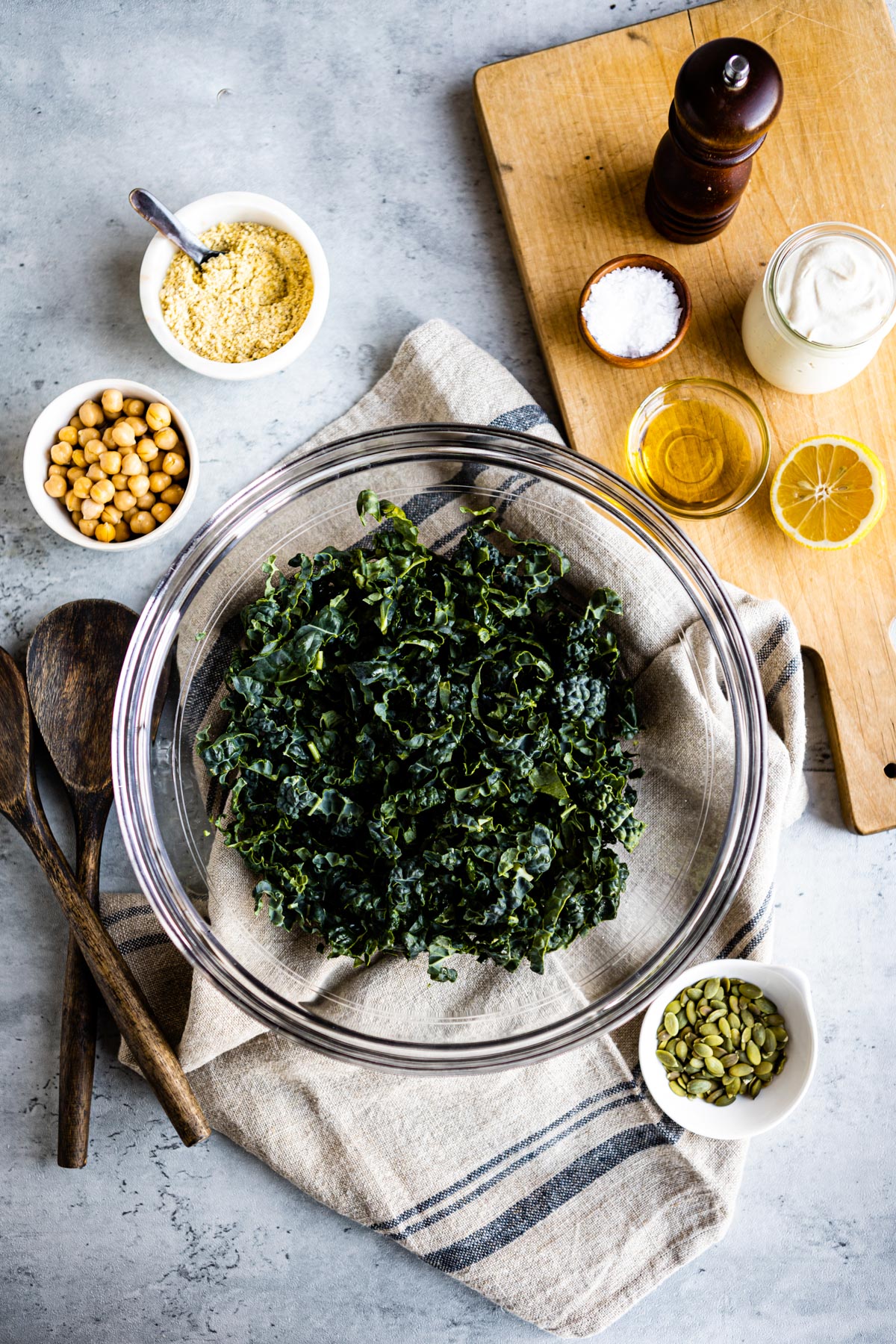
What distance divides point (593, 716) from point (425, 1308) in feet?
5.26

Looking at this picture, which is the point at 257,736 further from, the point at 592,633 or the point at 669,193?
the point at 669,193

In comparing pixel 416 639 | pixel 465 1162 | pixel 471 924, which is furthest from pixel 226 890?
pixel 465 1162

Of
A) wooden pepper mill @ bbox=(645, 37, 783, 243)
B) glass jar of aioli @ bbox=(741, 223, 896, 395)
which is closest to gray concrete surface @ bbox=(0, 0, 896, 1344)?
wooden pepper mill @ bbox=(645, 37, 783, 243)

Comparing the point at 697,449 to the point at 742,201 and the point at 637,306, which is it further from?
the point at 742,201

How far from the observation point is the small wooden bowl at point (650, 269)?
2254 mm

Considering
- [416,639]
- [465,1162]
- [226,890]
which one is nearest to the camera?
[416,639]

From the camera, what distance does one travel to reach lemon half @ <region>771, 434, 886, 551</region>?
224 cm

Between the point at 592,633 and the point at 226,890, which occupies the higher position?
the point at 592,633

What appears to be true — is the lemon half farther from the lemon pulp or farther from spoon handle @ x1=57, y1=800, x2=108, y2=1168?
spoon handle @ x1=57, y1=800, x2=108, y2=1168

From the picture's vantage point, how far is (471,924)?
1953 mm

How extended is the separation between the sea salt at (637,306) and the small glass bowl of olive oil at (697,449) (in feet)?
0.43

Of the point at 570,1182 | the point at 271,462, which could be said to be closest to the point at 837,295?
the point at 271,462

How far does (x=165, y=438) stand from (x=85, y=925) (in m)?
1.15

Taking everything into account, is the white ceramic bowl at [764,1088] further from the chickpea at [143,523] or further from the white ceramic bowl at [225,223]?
the white ceramic bowl at [225,223]
